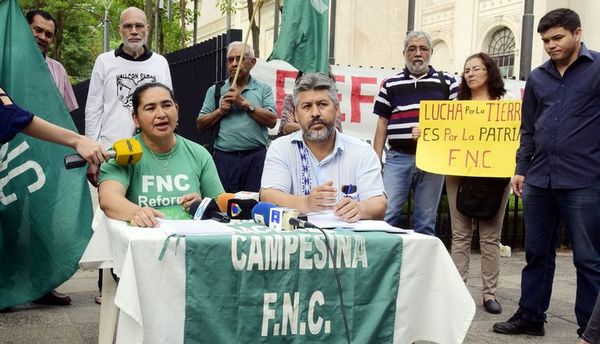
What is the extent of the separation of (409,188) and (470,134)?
0.65 m

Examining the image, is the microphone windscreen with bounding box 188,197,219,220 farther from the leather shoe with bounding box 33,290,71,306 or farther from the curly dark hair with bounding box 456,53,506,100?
the curly dark hair with bounding box 456,53,506,100

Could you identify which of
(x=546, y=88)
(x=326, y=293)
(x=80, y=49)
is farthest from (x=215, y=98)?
(x=80, y=49)

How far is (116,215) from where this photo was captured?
329cm

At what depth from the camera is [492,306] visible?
546 cm

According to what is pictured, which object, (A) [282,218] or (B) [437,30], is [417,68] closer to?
(A) [282,218]

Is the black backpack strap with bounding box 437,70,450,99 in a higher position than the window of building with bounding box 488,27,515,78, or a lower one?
lower

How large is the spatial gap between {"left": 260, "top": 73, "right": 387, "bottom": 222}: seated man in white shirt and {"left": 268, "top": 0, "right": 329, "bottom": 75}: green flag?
2.53m

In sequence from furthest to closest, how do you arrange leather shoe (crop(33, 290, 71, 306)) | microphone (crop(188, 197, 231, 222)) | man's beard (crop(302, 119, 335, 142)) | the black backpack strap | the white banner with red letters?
1. the white banner with red letters
2. the black backpack strap
3. leather shoe (crop(33, 290, 71, 306))
4. man's beard (crop(302, 119, 335, 142))
5. microphone (crop(188, 197, 231, 222))

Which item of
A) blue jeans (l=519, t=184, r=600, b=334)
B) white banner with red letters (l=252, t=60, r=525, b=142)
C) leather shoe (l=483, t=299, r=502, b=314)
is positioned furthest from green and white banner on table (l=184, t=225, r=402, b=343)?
white banner with red letters (l=252, t=60, r=525, b=142)

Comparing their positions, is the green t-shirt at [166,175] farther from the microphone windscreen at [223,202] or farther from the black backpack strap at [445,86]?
the black backpack strap at [445,86]

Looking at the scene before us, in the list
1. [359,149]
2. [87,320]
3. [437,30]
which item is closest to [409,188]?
[359,149]

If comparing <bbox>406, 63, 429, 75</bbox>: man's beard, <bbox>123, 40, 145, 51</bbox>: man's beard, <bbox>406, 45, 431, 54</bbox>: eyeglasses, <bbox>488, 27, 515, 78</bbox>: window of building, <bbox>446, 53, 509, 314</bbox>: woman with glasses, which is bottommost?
<bbox>446, 53, 509, 314</bbox>: woman with glasses

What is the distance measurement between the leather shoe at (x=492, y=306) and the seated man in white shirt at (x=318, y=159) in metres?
2.15

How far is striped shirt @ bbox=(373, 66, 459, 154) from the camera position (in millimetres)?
5855
